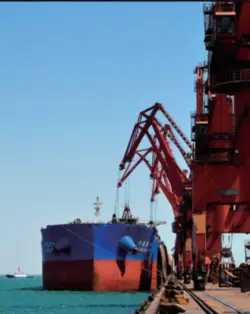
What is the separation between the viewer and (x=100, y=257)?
47.6 meters

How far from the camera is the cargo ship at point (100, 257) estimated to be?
4712cm

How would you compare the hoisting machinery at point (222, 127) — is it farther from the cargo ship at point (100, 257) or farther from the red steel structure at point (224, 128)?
the cargo ship at point (100, 257)

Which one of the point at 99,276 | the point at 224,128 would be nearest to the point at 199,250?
the point at 224,128

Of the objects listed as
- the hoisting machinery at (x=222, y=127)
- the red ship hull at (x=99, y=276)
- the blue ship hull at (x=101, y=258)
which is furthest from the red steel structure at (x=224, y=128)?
the blue ship hull at (x=101, y=258)

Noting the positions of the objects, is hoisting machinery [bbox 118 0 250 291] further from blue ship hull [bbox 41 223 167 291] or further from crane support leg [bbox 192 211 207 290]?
blue ship hull [bbox 41 223 167 291]

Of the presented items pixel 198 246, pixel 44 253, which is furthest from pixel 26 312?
pixel 44 253

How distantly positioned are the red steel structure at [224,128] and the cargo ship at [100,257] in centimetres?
1513

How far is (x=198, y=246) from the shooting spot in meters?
33.2

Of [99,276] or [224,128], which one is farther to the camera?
[99,276]

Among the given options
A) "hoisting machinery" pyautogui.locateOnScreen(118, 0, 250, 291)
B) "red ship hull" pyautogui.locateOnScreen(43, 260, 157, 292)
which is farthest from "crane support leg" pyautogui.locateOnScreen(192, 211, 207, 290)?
"red ship hull" pyautogui.locateOnScreen(43, 260, 157, 292)

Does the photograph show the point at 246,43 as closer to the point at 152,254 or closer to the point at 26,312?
the point at 26,312

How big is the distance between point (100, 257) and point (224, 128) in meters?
18.2

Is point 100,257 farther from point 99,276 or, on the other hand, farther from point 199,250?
point 199,250

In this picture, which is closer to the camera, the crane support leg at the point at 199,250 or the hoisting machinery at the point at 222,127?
the hoisting machinery at the point at 222,127
